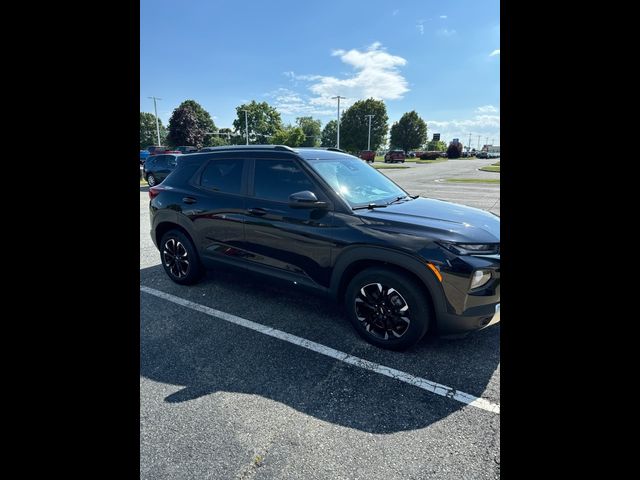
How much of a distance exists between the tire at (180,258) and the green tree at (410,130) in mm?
82974

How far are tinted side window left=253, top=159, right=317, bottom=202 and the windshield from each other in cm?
18

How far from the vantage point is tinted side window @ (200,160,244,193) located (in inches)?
161

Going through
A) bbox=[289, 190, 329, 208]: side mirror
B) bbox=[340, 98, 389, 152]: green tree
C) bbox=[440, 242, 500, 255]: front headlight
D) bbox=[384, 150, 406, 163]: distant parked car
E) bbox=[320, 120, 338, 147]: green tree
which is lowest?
bbox=[440, 242, 500, 255]: front headlight

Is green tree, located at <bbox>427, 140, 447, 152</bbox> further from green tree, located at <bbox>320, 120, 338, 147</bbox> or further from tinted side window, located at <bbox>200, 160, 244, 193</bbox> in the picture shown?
tinted side window, located at <bbox>200, 160, 244, 193</bbox>

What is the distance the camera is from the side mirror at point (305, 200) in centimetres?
322

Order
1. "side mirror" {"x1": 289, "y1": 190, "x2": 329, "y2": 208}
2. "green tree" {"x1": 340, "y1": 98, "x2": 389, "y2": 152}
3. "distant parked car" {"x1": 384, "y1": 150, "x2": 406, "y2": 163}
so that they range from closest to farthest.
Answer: "side mirror" {"x1": 289, "y1": 190, "x2": 329, "y2": 208}, "distant parked car" {"x1": 384, "y1": 150, "x2": 406, "y2": 163}, "green tree" {"x1": 340, "y1": 98, "x2": 389, "y2": 152}

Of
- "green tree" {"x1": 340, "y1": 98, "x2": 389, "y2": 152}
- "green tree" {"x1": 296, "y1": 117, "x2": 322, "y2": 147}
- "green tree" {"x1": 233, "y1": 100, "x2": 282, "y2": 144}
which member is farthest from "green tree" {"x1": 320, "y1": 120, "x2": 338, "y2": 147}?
"green tree" {"x1": 340, "y1": 98, "x2": 389, "y2": 152}

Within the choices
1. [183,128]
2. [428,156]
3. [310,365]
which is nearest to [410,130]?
[428,156]
